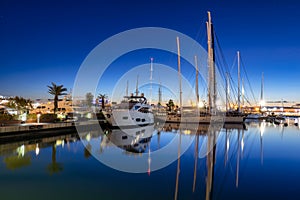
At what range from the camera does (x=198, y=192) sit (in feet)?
32.5

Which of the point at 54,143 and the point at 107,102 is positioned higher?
the point at 107,102

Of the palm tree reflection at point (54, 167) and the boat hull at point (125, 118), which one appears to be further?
the boat hull at point (125, 118)

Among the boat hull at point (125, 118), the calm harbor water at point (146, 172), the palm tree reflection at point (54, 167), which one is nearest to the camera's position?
the calm harbor water at point (146, 172)

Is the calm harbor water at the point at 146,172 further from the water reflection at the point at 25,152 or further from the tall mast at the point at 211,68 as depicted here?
the tall mast at the point at 211,68

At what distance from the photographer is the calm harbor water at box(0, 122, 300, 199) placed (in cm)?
975

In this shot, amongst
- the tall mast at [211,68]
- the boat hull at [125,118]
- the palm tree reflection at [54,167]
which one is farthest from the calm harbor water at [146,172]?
the tall mast at [211,68]

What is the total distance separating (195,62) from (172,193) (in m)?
40.9

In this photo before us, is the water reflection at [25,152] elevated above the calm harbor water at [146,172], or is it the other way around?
the water reflection at [25,152]

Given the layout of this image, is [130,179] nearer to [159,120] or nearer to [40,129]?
[40,129]

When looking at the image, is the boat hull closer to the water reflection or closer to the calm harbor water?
the water reflection

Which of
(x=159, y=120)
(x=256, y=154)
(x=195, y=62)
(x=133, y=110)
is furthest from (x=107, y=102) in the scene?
(x=256, y=154)

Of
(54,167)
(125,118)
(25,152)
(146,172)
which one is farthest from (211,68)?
(54,167)

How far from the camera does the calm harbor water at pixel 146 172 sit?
32.0 ft

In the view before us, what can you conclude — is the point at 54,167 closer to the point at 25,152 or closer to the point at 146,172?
the point at 25,152
